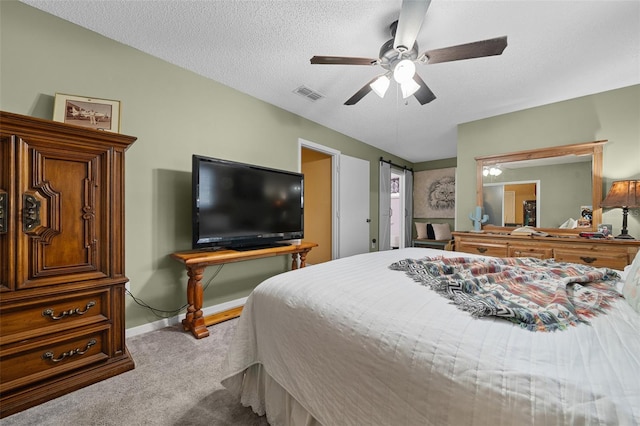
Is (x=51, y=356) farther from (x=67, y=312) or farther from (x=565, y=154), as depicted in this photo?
(x=565, y=154)

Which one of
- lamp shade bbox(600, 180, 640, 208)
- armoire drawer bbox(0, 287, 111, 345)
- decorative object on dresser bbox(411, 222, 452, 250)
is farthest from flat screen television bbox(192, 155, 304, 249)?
decorative object on dresser bbox(411, 222, 452, 250)

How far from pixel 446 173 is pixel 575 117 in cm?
299

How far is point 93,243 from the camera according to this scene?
1.58 metres

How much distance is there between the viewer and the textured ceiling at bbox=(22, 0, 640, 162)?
1700mm

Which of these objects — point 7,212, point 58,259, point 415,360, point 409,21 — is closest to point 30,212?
point 7,212

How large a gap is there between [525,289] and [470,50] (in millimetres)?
1451

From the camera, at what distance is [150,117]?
2229mm

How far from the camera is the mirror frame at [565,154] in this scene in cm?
279

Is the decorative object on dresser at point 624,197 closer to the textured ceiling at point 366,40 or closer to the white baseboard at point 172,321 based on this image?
the textured ceiling at point 366,40

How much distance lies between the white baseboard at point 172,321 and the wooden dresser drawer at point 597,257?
137 inches

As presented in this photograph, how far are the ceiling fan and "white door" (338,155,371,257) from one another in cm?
223

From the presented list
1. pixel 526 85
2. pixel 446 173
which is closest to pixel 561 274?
pixel 526 85

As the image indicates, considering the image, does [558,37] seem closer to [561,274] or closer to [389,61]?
[389,61]

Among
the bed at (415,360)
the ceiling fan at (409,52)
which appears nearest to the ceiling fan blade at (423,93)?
the ceiling fan at (409,52)
